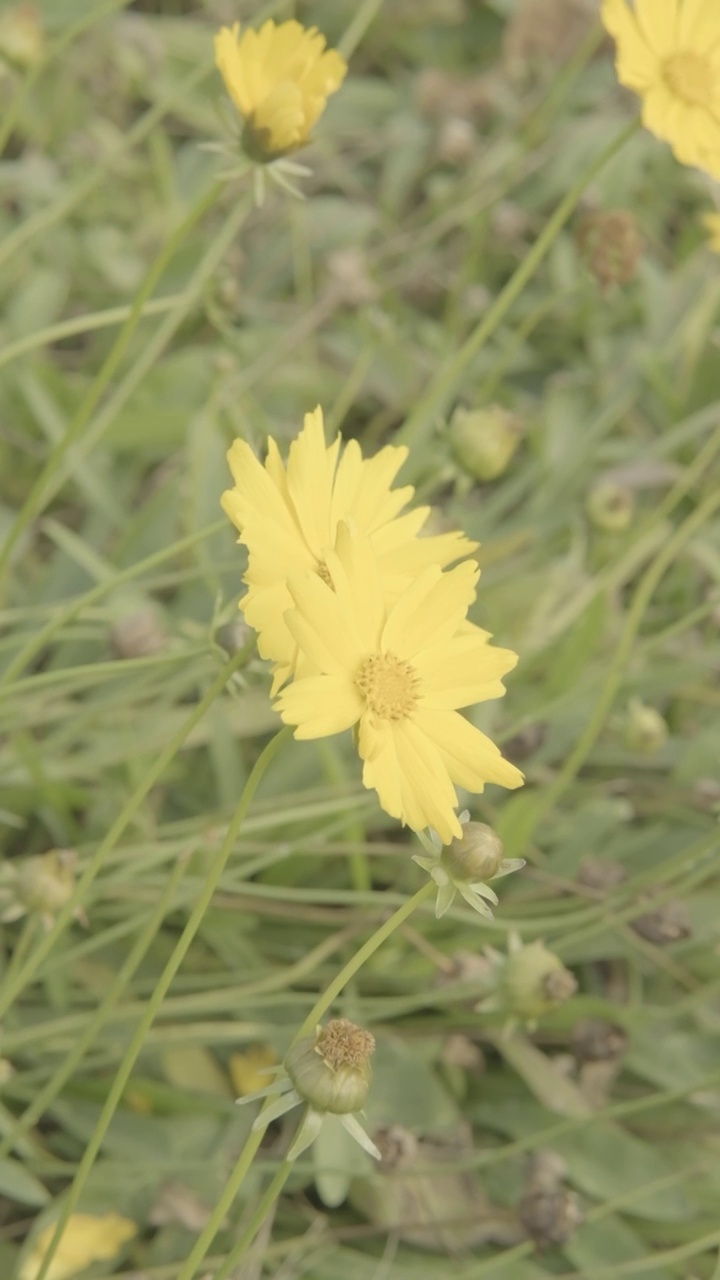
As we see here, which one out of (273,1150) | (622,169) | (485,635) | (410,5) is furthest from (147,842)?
(410,5)

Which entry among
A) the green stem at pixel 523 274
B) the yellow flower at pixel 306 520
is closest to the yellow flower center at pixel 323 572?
the yellow flower at pixel 306 520

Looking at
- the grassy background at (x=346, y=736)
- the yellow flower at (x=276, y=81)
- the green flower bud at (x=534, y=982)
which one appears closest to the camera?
the yellow flower at (x=276, y=81)

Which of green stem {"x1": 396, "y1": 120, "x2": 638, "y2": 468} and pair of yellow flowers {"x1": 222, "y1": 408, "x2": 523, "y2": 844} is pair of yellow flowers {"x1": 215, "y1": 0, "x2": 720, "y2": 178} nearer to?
→ green stem {"x1": 396, "y1": 120, "x2": 638, "y2": 468}

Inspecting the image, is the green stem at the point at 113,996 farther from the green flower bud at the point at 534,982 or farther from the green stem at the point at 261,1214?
the green flower bud at the point at 534,982

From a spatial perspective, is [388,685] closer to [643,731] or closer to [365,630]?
[365,630]

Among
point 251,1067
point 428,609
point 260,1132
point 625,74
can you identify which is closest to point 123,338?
point 428,609

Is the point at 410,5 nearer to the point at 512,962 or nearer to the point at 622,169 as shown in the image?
the point at 622,169

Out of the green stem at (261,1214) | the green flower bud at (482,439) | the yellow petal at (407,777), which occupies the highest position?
the green flower bud at (482,439)

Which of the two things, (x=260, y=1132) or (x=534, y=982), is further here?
(x=534, y=982)
